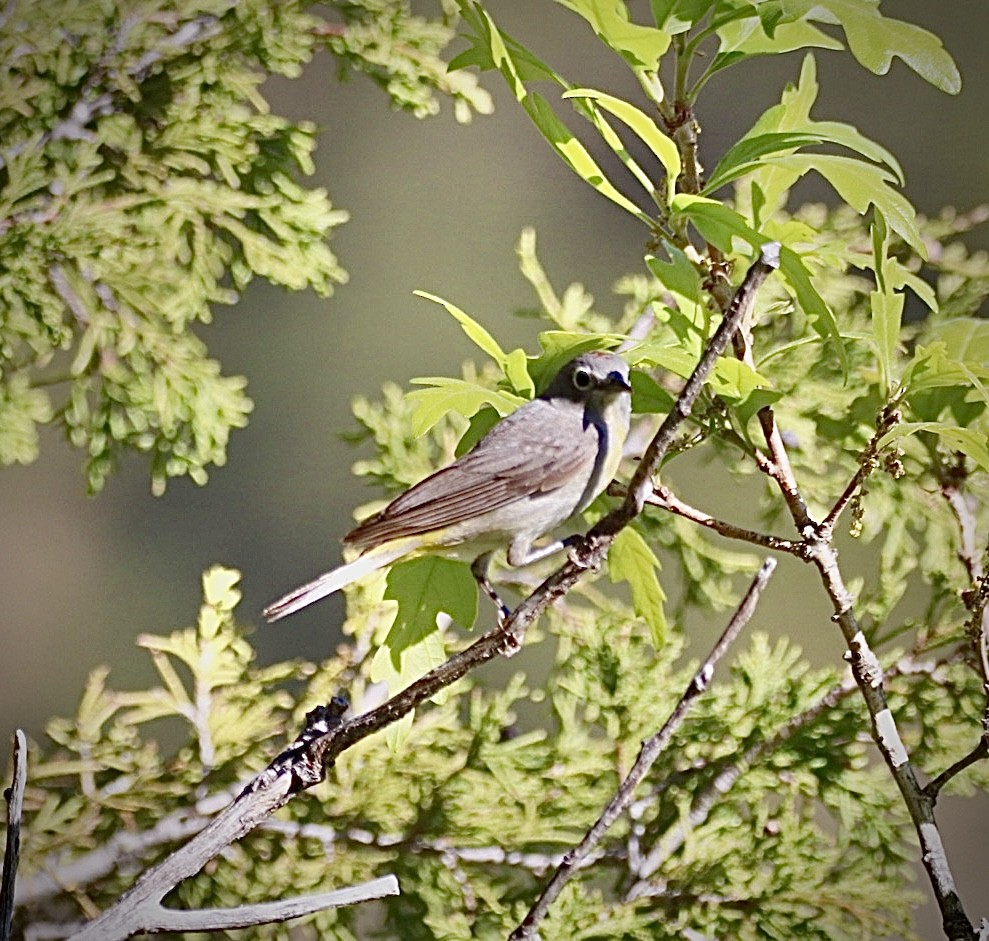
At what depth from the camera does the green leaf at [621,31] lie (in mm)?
559

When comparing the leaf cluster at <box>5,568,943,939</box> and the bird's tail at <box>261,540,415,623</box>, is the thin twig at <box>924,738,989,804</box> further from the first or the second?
the bird's tail at <box>261,540,415,623</box>

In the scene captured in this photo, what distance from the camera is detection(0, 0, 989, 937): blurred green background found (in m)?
0.78

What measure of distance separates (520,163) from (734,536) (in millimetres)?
366

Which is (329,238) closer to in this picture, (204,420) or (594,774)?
(204,420)

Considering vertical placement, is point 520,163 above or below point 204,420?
above

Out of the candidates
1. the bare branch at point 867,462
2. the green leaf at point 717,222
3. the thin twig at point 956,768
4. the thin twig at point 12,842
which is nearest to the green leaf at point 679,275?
the green leaf at point 717,222

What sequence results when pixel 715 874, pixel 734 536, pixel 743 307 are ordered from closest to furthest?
pixel 743 307 → pixel 734 536 → pixel 715 874

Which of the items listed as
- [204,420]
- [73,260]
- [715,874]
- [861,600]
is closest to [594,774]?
[715,874]

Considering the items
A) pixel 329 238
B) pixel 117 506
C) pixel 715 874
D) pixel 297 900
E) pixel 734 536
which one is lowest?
pixel 715 874

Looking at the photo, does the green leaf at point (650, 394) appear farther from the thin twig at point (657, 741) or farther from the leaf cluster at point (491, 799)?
the leaf cluster at point (491, 799)

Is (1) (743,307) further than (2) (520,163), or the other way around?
(2) (520,163)

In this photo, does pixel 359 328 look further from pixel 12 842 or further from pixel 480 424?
pixel 12 842

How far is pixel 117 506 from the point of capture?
0.78 meters

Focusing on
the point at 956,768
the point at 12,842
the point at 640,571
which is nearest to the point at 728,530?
the point at 640,571
